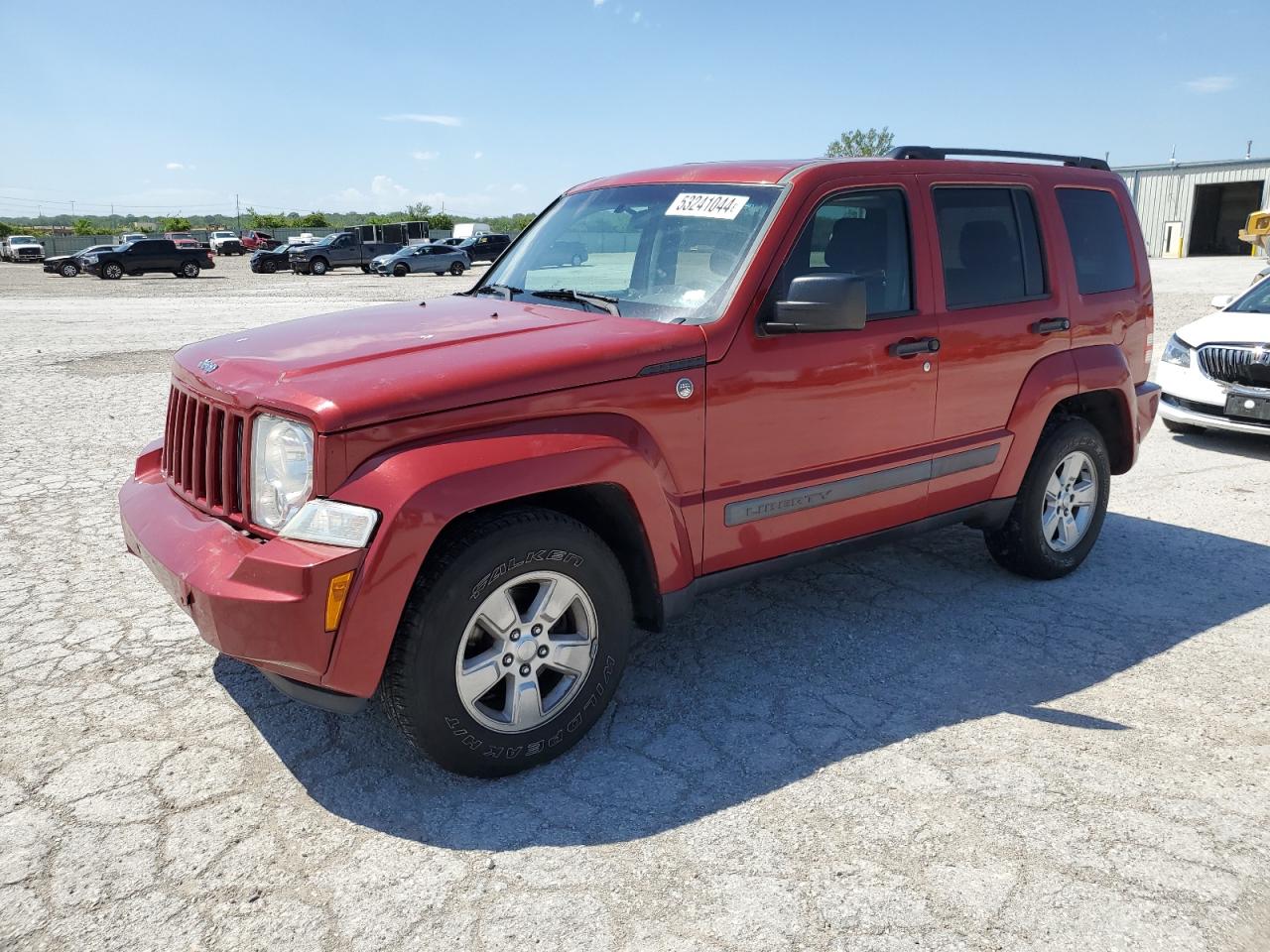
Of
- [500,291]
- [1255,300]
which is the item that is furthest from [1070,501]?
[1255,300]

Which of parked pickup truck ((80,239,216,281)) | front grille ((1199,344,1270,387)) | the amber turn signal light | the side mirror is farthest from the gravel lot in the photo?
parked pickup truck ((80,239,216,281))

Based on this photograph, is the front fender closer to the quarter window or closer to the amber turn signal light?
the amber turn signal light

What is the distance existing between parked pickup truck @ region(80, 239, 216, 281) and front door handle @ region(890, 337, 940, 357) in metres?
37.4

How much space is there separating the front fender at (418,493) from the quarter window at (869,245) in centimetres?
134

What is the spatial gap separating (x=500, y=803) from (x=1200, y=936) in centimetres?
195

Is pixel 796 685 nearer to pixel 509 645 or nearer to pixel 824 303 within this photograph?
pixel 509 645

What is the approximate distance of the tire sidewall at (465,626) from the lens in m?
2.89

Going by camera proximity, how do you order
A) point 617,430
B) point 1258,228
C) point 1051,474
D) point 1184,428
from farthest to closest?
point 1258,228 < point 1184,428 < point 1051,474 < point 617,430

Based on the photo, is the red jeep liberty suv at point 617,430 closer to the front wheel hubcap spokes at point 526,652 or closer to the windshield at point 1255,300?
the front wheel hubcap spokes at point 526,652

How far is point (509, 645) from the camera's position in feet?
10.1

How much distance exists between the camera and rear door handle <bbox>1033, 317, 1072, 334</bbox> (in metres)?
4.53

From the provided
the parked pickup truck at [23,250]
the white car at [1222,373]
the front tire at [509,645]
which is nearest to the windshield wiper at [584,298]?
the front tire at [509,645]

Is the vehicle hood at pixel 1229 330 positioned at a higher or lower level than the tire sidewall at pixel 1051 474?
higher

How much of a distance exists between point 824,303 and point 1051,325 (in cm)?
179
